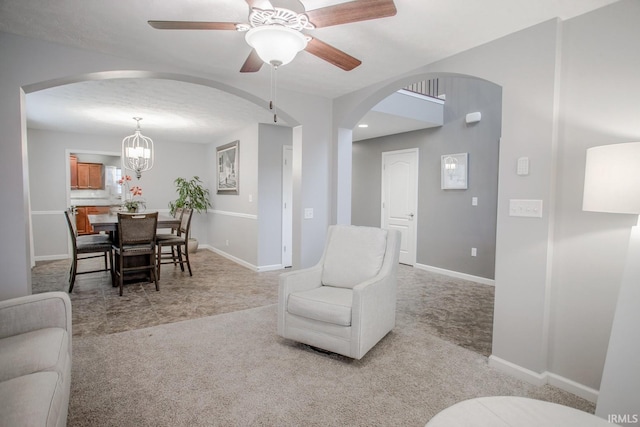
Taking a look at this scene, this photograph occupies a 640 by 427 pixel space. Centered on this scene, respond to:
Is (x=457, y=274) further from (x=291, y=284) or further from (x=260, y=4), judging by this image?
(x=260, y=4)

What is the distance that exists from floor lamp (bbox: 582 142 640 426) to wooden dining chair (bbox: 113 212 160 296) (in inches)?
166

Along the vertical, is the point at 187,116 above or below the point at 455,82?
below

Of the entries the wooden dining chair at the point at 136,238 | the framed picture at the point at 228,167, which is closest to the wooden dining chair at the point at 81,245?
the wooden dining chair at the point at 136,238

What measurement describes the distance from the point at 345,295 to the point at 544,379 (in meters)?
1.40

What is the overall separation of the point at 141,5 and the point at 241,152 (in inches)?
153

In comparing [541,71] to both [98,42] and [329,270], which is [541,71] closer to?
[329,270]

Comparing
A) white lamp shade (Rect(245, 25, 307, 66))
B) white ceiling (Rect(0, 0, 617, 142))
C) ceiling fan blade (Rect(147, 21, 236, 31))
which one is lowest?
white lamp shade (Rect(245, 25, 307, 66))

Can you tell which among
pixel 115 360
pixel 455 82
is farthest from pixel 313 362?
pixel 455 82

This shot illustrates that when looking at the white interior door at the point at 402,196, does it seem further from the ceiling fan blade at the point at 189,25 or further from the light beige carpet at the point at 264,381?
the ceiling fan blade at the point at 189,25

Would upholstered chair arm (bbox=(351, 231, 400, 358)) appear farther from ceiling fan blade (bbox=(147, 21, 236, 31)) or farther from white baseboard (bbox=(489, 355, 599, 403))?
ceiling fan blade (bbox=(147, 21, 236, 31))

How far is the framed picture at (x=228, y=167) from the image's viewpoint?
236 inches

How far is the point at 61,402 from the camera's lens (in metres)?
1.30

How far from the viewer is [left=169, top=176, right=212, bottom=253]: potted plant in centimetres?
673

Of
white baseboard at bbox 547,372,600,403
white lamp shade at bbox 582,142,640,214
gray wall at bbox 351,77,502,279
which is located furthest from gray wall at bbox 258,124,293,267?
white lamp shade at bbox 582,142,640,214
